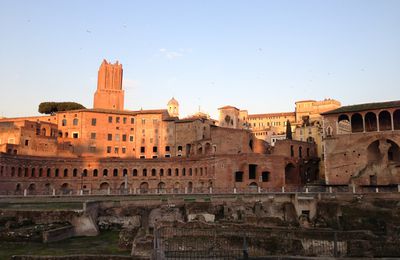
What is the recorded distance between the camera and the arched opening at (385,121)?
52656 mm

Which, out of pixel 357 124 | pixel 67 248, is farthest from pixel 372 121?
pixel 67 248

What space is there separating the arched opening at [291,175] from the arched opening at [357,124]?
11989 millimetres

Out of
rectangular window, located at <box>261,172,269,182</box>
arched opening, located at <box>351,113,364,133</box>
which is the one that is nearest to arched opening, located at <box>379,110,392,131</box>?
arched opening, located at <box>351,113,364,133</box>

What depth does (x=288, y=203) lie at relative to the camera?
39.0 m

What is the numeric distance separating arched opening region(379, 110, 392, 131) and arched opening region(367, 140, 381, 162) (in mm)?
4343

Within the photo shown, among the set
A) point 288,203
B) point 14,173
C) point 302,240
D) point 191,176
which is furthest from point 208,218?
point 14,173

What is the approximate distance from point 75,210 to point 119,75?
80.1 meters

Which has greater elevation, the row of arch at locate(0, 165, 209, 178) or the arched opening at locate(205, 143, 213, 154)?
the arched opening at locate(205, 143, 213, 154)

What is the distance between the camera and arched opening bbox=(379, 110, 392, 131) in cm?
5266

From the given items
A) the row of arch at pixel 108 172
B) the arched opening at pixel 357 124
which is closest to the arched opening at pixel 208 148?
the row of arch at pixel 108 172

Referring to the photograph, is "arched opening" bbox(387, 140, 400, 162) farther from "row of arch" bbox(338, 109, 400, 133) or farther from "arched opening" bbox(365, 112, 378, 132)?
"arched opening" bbox(365, 112, 378, 132)

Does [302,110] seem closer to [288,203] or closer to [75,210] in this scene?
[288,203]

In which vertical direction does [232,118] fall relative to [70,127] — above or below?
above

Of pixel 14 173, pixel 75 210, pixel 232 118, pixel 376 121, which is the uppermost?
pixel 232 118
